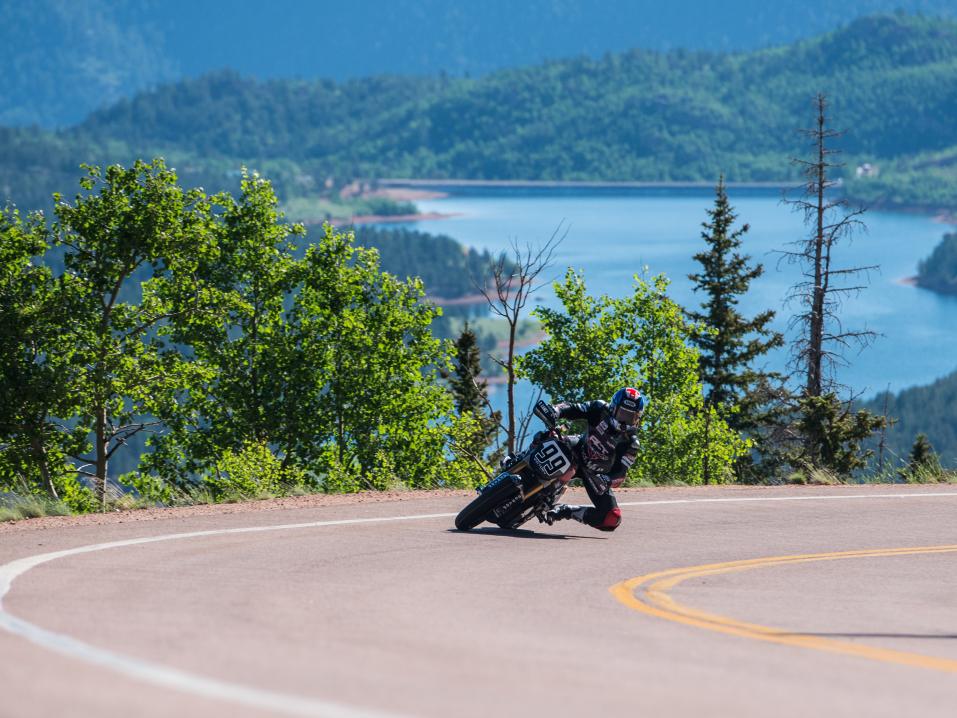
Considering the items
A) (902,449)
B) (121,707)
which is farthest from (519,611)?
(902,449)

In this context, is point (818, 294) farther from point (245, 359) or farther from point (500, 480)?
point (500, 480)

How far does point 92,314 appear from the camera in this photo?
3203cm

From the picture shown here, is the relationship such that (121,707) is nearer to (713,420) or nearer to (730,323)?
(713,420)

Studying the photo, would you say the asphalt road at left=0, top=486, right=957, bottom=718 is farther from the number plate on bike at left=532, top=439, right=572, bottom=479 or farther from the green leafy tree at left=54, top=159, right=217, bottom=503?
the green leafy tree at left=54, top=159, right=217, bottom=503

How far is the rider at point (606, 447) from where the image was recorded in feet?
42.3

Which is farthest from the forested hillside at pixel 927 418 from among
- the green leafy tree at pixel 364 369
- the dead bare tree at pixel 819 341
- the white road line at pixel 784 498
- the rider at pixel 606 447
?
the rider at pixel 606 447

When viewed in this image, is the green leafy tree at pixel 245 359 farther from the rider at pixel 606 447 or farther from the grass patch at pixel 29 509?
the rider at pixel 606 447

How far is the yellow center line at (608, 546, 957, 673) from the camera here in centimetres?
789

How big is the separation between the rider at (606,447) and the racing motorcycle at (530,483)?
165 millimetres

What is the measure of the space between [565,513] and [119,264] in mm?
21993

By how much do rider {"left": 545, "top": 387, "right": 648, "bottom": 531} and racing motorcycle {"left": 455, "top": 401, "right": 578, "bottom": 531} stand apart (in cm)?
17

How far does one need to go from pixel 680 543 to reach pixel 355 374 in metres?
28.2

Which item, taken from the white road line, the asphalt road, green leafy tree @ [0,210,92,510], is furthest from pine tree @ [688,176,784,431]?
the asphalt road

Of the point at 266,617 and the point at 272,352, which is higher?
the point at 272,352
